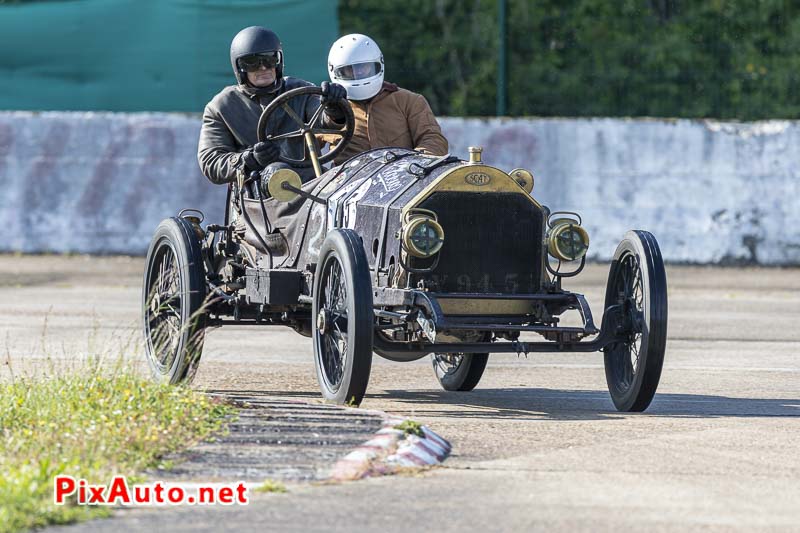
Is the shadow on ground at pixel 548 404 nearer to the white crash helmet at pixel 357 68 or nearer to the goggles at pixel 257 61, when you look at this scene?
the white crash helmet at pixel 357 68

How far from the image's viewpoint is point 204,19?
19.1m

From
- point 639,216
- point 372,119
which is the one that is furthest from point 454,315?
point 639,216

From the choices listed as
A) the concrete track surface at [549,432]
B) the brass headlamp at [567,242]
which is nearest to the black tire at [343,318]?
the concrete track surface at [549,432]

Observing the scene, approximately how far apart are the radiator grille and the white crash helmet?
181cm

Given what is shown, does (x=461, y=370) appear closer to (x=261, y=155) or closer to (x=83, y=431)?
(x=261, y=155)

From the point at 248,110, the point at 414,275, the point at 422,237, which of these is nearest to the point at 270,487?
the point at 422,237

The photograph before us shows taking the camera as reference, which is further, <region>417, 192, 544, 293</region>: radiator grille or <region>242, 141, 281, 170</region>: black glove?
<region>242, 141, 281, 170</region>: black glove

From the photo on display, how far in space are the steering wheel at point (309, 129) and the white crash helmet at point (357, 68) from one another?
36cm

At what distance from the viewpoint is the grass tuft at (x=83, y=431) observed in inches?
213

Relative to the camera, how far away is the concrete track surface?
5.52m

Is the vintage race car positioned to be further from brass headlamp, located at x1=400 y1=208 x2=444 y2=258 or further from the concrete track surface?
the concrete track surface

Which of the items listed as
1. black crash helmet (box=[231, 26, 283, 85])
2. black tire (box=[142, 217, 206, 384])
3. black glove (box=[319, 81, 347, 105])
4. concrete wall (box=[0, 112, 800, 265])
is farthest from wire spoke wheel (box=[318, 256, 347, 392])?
concrete wall (box=[0, 112, 800, 265])

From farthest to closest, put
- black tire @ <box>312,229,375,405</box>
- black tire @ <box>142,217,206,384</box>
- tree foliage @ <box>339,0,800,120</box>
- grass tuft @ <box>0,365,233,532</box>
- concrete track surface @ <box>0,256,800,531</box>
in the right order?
tree foliage @ <box>339,0,800,120</box>
black tire @ <box>142,217,206,384</box>
black tire @ <box>312,229,375,405</box>
concrete track surface @ <box>0,256,800,531</box>
grass tuft @ <box>0,365,233,532</box>

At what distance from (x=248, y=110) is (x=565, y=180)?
9616mm
